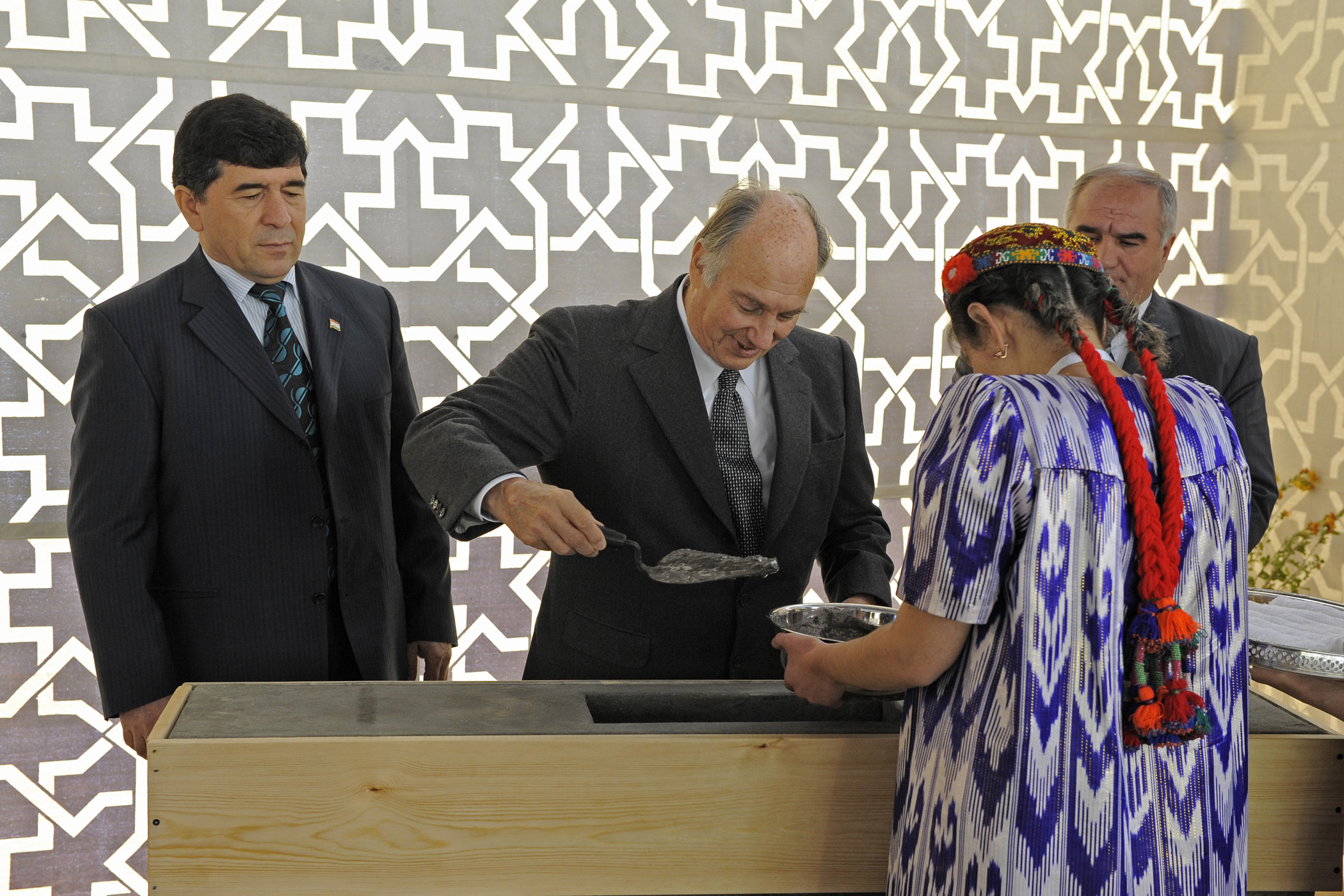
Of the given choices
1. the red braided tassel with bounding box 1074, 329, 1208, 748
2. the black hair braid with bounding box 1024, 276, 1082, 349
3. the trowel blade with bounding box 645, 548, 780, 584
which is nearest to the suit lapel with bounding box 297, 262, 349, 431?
the trowel blade with bounding box 645, 548, 780, 584

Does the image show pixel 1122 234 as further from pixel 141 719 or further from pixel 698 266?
pixel 141 719

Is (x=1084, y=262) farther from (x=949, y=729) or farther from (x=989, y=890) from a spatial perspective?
(x=989, y=890)

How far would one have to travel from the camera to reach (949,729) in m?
1.46

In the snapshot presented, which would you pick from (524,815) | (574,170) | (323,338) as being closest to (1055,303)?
(524,815)

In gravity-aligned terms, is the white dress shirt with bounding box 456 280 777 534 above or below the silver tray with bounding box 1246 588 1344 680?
above

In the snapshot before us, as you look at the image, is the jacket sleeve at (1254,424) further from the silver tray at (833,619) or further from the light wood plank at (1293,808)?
the silver tray at (833,619)

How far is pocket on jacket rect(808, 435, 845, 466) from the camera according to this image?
2.34 m

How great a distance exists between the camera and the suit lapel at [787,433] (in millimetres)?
2227

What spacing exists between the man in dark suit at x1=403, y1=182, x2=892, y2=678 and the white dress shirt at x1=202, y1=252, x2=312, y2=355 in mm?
524

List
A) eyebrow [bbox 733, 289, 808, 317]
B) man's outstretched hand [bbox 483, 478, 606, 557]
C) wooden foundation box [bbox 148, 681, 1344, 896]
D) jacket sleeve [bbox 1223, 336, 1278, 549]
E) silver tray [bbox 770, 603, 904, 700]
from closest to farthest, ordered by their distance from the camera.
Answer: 1. wooden foundation box [bbox 148, 681, 1344, 896]
2. man's outstretched hand [bbox 483, 478, 606, 557]
3. silver tray [bbox 770, 603, 904, 700]
4. eyebrow [bbox 733, 289, 808, 317]
5. jacket sleeve [bbox 1223, 336, 1278, 549]

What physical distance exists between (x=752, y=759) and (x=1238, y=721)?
681mm

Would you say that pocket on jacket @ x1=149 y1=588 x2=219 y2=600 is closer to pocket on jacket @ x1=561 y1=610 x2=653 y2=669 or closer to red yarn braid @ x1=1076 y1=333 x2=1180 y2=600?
pocket on jacket @ x1=561 y1=610 x2=653 y2=669

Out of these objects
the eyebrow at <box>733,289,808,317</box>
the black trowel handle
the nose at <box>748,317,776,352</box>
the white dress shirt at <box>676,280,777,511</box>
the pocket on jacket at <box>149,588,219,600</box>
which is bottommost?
the pocket on jacket at <box>149,588,219,600</box>

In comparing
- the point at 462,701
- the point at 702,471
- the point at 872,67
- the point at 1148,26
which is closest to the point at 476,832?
the point at 462,701
